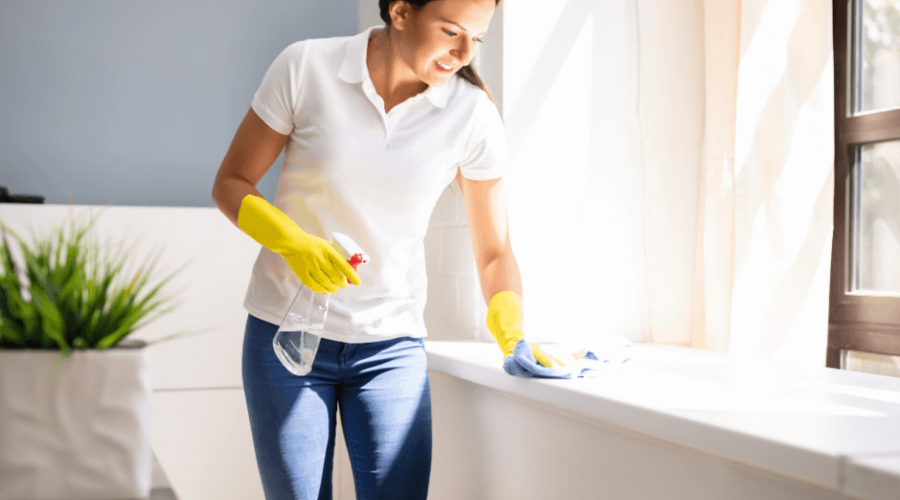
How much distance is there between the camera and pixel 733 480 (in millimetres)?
896

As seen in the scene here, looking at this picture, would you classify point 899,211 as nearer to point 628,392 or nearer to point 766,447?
point 628,392

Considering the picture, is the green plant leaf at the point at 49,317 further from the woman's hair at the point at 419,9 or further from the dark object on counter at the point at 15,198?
the dark object on counter at the point at 15,198

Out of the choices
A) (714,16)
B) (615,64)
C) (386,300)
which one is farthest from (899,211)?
(386,300)

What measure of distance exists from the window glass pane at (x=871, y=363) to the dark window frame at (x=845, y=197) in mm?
19

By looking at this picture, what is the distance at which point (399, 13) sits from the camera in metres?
1.21

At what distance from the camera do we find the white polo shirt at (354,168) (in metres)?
1.19

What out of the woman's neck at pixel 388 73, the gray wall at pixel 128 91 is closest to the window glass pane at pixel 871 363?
the woman's neck at pixel 388 73

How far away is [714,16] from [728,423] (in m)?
1.18

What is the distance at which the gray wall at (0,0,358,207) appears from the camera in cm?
217

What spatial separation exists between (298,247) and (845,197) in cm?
130

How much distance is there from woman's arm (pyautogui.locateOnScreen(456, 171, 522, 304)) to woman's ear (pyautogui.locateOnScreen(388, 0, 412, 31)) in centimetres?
31

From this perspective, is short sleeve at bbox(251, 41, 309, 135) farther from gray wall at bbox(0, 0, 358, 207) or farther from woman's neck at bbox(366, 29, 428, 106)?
gray wall at bbox(0, 0, 358, 207)

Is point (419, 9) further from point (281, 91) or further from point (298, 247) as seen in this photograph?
point (298, 247)

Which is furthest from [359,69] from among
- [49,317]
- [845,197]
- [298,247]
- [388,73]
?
[845,197]
